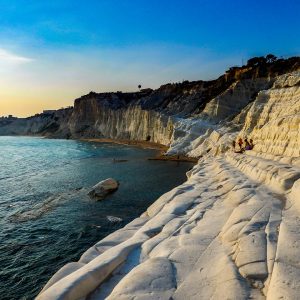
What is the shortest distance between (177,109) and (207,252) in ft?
299

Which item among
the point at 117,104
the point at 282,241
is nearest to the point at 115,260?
the point at 282,241

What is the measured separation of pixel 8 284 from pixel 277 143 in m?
21.4

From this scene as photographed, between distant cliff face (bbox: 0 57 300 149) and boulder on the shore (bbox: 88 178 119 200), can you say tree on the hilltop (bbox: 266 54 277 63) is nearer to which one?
distant cliff face (bbox: 0 57 300 149)

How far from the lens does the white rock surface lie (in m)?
7.88

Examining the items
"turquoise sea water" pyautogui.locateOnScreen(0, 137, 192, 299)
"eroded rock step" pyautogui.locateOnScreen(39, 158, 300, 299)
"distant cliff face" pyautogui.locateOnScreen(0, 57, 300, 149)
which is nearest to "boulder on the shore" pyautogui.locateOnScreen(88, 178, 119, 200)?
"turquoise sea water" pyautogui.locateOnScreen(0, 137, 192, 299)

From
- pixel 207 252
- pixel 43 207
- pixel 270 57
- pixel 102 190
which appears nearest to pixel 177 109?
pixel 270 57

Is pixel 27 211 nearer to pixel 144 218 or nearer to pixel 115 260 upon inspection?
pixel 144 218

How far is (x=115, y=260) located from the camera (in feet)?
33.6

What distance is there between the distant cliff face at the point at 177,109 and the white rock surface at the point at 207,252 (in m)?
50.1

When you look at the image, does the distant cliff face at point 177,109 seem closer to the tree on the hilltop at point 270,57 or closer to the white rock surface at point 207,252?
the tree on the hilltop at point 270,57

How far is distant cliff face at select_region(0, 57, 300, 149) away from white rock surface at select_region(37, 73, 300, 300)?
164ft

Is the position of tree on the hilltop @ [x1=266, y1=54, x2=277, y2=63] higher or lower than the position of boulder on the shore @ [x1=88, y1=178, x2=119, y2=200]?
higher

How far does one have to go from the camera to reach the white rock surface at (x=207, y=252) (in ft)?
25.9

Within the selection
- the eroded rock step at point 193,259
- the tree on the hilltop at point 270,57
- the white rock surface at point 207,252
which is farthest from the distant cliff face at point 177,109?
the eroded rock step at point 193,259
